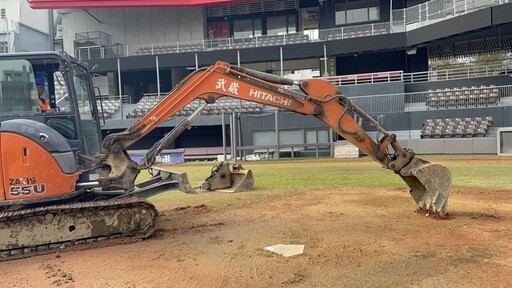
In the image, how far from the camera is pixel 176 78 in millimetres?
43156

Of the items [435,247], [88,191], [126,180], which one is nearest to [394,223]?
[435,247]

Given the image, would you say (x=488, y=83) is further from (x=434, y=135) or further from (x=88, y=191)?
(x=88, y=191)

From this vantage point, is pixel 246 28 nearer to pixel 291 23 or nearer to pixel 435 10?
pixel 291 23

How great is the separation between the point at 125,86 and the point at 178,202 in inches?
1363

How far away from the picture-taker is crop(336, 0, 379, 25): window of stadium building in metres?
37.6

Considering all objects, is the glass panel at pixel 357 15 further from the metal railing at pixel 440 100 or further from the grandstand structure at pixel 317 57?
the metal railing at pixel 440 100

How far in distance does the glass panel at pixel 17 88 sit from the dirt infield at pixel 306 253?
2535 mm

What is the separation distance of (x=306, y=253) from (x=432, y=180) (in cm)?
320

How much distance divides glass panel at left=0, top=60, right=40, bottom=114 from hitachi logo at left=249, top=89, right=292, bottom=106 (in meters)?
3.75

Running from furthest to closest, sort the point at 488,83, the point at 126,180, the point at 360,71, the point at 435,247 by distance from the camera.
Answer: the point at 360,71 < the point at 488,83 < the point at 126,180 < the point at 435,247

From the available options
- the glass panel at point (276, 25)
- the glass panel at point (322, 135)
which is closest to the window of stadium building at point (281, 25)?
the glass panel at point (276, 25)

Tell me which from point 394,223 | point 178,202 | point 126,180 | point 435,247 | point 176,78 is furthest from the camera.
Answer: point 176,78

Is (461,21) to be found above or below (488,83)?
above

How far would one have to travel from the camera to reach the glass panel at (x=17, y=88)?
700 cm
